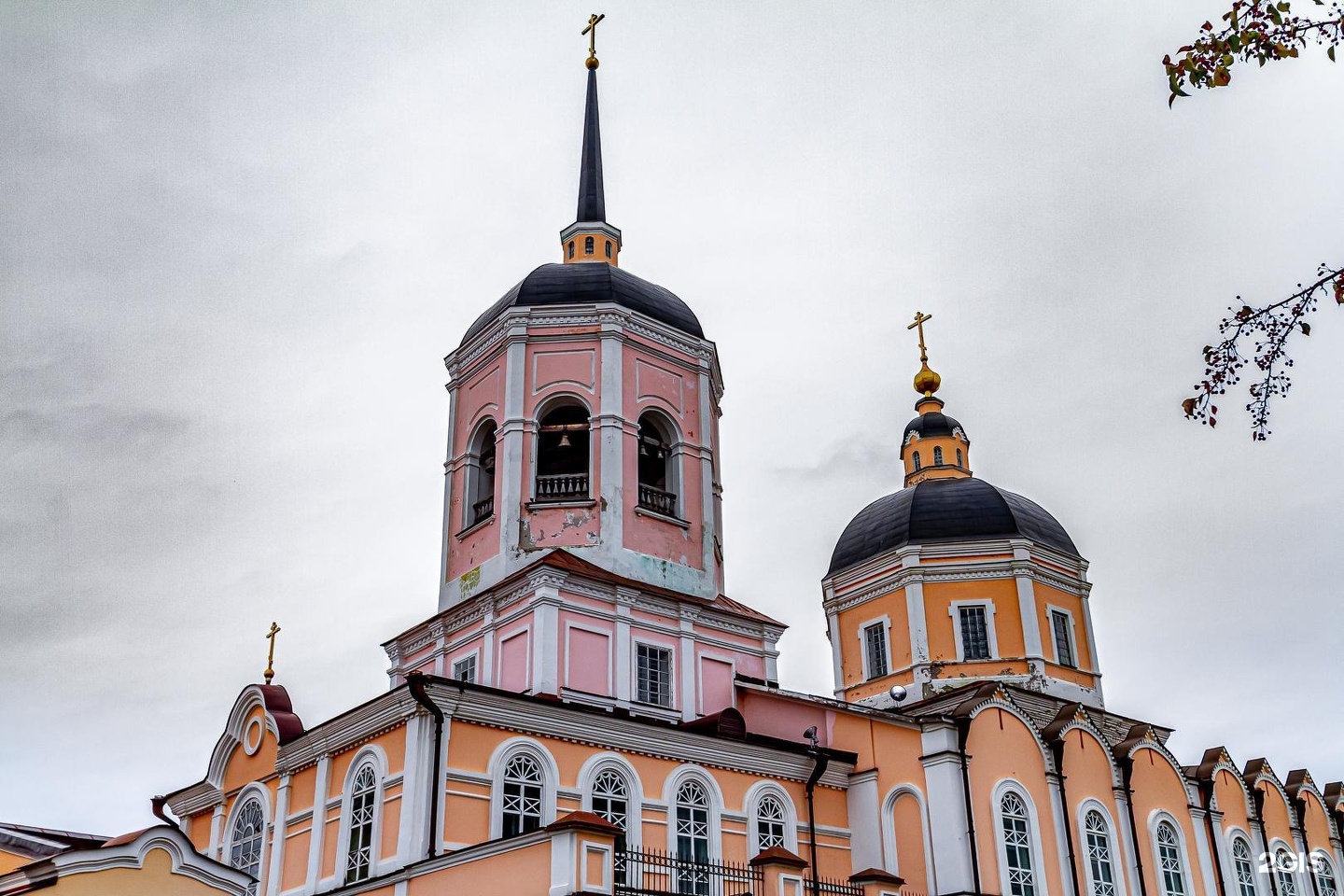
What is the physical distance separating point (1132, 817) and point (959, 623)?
7022mm

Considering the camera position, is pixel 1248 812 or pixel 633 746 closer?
pixel 633 746

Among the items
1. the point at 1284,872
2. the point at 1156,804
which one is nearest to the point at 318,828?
the point at 1156,804

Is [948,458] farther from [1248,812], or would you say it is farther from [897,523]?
[1248,812]

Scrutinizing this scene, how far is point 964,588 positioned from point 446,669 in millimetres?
13035

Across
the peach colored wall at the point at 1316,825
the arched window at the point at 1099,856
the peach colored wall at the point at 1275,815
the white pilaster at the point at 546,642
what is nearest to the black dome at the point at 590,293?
the white pilaster at the point at 546,642

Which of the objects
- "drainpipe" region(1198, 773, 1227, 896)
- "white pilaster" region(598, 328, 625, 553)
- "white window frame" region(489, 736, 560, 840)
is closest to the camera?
"white window frame" region(489, 736, 560, 840)

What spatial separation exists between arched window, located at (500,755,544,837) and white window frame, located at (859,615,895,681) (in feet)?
44.0

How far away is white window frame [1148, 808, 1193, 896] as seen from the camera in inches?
963

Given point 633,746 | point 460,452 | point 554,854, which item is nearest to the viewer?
point 554,854

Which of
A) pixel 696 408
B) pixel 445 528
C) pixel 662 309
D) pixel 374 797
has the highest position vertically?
pixel 662 309

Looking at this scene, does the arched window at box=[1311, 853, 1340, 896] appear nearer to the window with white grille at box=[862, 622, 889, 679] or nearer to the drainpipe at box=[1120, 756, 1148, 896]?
the drainpipe at box=[1120, 756, 1148, 896]

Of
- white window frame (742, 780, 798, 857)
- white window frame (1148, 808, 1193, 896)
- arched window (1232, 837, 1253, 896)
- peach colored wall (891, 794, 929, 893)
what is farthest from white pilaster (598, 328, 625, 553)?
arched window (1232, 837, 1253, 896)

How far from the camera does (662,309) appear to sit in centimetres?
2677

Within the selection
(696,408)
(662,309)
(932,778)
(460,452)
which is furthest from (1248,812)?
(460,452)
